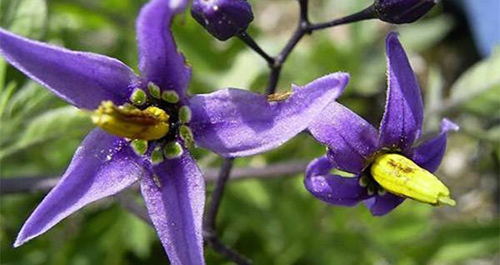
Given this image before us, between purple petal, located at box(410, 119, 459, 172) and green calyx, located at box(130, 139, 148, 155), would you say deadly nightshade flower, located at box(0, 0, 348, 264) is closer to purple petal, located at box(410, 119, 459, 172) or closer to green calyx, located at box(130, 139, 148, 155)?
green calyx, located at box(130, 139, 148, 155)

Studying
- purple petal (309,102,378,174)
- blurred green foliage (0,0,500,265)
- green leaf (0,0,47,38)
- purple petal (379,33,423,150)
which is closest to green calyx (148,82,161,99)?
purple petal (309,102,378,174)

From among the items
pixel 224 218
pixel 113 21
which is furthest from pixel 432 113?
pixel 113 21

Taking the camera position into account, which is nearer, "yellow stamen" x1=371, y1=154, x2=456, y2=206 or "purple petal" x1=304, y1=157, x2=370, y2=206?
"yellow stamen" x1=371, y1=154, x2=456, y2=206

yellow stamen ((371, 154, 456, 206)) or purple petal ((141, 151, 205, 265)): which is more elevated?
yellow stamen ((371, 154, 456, 206))

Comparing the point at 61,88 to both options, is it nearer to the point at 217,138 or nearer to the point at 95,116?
the point at 95,116

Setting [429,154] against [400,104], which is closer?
[400,104]

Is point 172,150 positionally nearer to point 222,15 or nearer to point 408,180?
point 222,15

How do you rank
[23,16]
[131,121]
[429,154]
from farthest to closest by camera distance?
[23,16]
[429,154]
[131,121]

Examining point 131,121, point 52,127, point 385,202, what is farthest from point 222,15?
point 52,127
